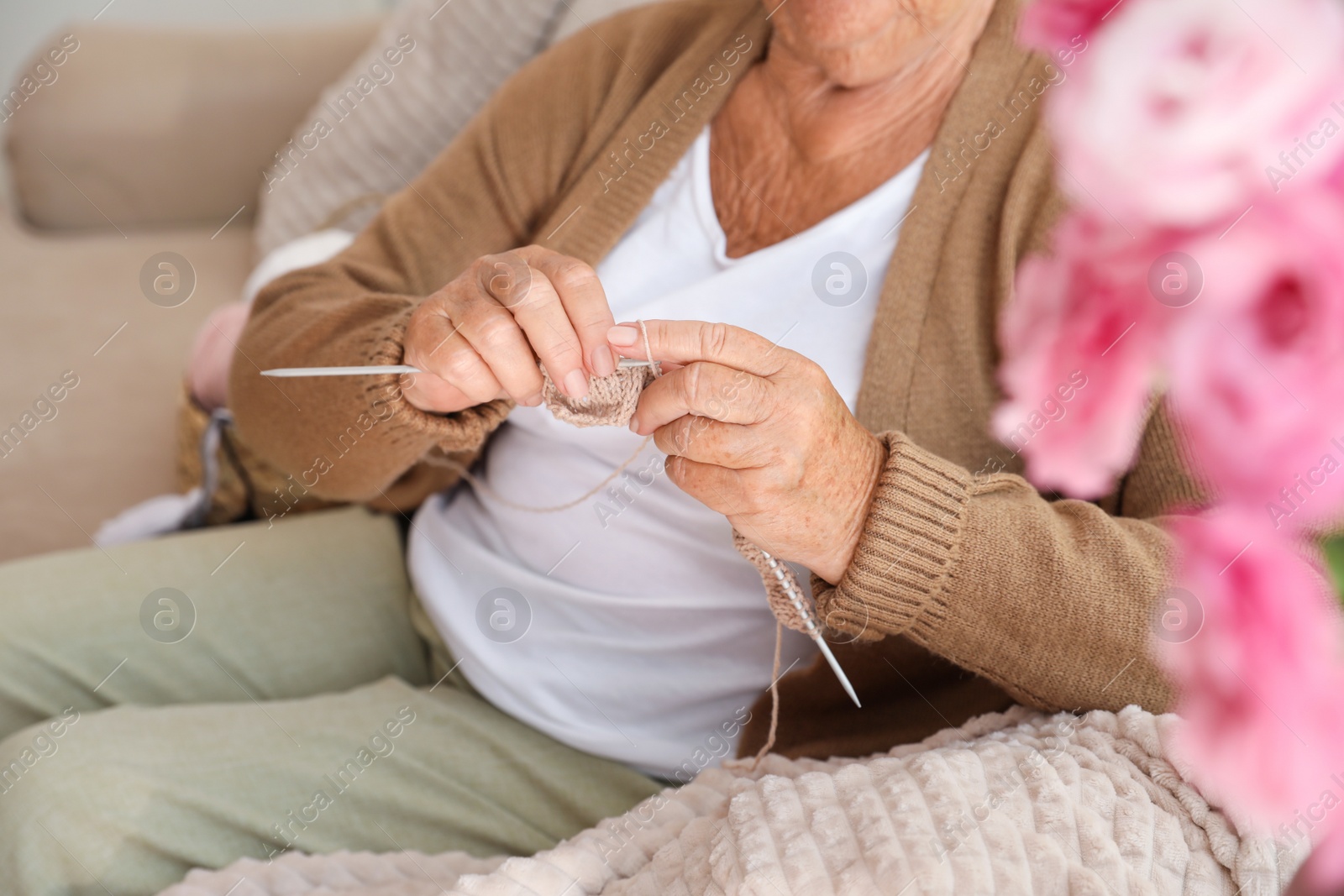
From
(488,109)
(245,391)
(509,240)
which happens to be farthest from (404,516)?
(488,109)

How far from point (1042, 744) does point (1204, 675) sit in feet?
1.46

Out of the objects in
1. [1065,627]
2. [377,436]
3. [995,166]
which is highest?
[995,166]

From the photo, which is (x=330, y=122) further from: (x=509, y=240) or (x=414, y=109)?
(x=509, y=240)

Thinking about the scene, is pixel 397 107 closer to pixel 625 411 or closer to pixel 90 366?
pixel 90 366

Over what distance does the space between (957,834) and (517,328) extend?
0.42 meters

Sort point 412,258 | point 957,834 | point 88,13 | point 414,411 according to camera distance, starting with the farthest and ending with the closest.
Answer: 1. point 88,13
2. point 412,258
3. point 414,411
4. point 957,834

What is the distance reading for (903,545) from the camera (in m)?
0.66

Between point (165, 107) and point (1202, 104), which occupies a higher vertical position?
point (165, 107)

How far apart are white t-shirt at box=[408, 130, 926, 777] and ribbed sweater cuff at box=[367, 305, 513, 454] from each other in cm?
10

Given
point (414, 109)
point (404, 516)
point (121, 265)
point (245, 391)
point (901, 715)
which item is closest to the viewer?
point (901, 715)

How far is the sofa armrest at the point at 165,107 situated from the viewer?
5.89 feet

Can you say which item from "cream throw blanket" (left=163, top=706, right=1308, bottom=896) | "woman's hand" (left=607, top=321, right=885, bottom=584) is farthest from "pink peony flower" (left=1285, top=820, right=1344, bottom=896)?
"woman's hand" (left=607, top=321, right=885, bottom=584)

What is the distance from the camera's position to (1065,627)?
67cm

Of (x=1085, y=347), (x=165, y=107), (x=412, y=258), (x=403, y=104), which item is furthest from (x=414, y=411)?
(x=165, y=107)
